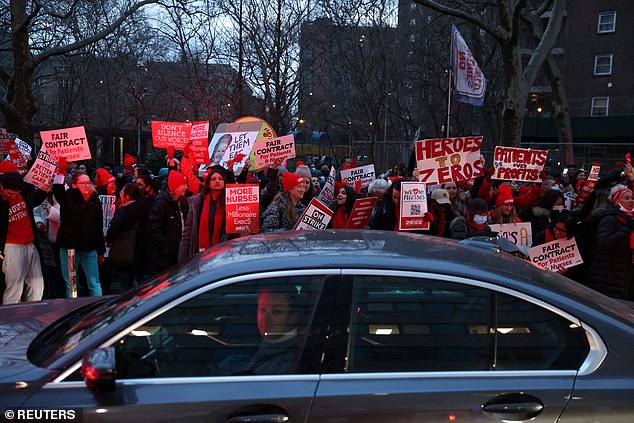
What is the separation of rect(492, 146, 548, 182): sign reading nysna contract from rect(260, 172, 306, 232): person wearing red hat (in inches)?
162

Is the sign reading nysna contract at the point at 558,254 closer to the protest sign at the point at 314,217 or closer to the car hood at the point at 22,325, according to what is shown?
the protest sign at the point at 314,217

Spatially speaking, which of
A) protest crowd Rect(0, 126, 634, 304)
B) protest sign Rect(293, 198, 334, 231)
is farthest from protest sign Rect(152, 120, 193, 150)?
protest sign Rect(293, 198, 334, 231)

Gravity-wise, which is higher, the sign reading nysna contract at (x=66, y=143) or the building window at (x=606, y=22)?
the building window at (x=606, y=22)

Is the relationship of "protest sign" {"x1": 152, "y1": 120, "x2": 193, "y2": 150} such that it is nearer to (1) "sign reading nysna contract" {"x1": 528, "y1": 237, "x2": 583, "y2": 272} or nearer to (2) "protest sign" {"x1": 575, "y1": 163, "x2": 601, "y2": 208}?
(1) "sign reading nysna contract" {"x1": 528, "y1": 237, "x2": 583, "y2": 272}

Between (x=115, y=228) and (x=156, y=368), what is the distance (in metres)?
5.16

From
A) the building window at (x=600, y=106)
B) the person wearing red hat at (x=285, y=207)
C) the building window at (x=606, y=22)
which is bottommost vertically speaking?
the person wearing red hat at (x=285, y=207)

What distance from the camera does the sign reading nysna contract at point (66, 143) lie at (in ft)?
25.1

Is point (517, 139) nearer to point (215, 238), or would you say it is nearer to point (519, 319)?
point (215, 238)

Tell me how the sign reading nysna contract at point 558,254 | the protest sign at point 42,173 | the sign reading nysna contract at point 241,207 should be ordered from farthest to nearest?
the protest sign at point 42,173 < the sign reading nysna contract at point 241,207 < the sign reading nysna contract at point 558,254

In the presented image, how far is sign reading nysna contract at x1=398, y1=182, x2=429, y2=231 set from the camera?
6879 millimetres

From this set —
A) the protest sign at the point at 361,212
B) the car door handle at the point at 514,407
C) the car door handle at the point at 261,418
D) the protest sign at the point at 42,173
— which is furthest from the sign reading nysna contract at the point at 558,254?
the protest sign at the point at 42,173

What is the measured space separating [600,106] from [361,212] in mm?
36346

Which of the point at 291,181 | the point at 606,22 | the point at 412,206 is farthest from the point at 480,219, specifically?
the point at 606,22

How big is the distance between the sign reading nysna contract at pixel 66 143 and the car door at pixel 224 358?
19.4 feet
